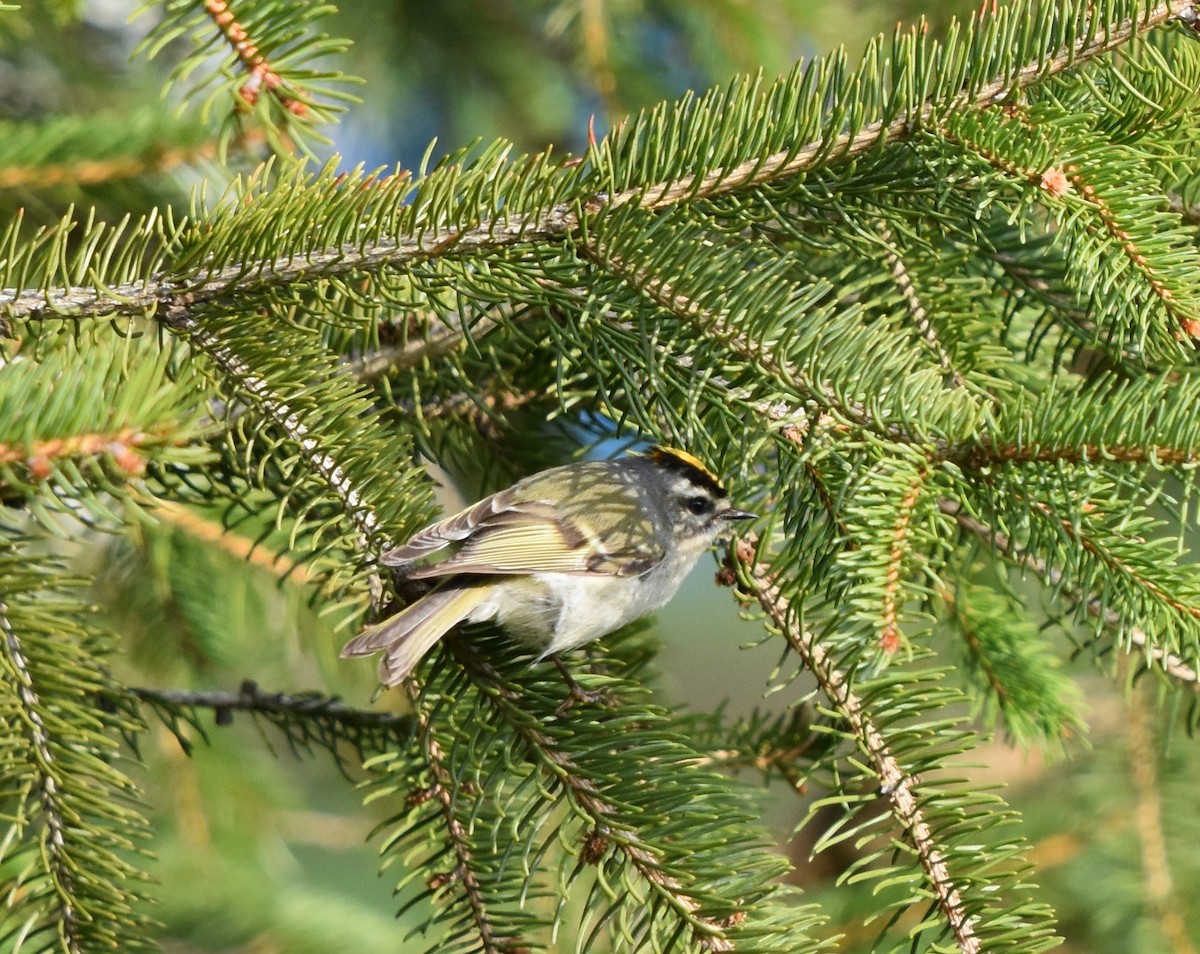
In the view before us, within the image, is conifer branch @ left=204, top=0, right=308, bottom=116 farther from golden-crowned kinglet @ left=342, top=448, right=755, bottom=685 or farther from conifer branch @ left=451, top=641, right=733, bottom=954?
conifer branch @ left=451, top=641, right=733, bottom=954

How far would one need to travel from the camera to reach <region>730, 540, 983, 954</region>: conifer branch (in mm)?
1061

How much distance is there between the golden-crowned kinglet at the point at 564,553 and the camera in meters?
1.33

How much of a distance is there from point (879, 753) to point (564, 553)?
2.53ft

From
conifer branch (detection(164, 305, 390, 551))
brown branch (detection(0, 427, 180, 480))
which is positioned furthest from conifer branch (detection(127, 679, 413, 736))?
brown branch (detection(0, 427, 180, 480))

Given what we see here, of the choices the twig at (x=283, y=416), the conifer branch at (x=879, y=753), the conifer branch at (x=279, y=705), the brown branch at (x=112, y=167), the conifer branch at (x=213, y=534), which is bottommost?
the conifer branch at (x=879, y=753)

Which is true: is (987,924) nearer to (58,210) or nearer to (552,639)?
(552,639)

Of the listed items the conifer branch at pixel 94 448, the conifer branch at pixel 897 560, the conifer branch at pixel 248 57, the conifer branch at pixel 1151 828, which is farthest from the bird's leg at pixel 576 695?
the conifer branch at pixel 1151 828

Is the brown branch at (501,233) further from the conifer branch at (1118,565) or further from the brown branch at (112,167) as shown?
the brown branch at (112,167)

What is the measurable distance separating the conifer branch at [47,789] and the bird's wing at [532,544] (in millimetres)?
435

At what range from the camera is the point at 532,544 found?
1.76m

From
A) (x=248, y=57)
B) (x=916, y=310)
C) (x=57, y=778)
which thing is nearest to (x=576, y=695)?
(x=57, y=778)

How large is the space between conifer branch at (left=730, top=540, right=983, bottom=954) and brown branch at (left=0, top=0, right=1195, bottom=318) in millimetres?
445

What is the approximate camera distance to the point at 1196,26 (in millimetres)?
1147

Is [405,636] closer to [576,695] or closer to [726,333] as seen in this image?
[576,695]
